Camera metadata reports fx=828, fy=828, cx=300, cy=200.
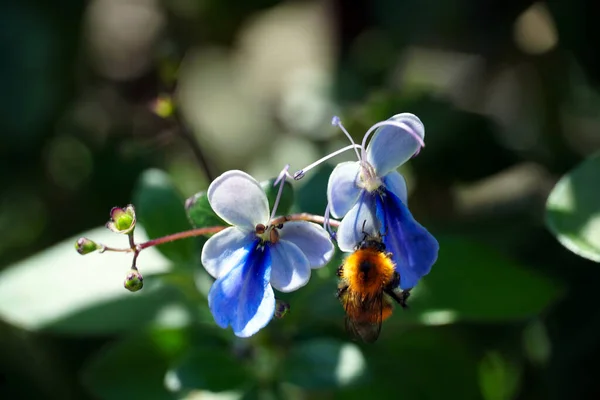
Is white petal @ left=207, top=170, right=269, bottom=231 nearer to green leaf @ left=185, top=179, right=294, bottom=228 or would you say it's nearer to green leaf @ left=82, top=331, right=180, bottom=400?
green leaf @ left=185, top=179, right=294, bottom=228

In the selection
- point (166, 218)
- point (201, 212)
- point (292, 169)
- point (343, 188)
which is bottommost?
point (292, 169)

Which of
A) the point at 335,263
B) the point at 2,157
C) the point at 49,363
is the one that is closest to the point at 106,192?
the point at 2,157

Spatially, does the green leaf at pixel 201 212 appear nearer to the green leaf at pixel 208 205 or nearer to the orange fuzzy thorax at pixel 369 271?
the green leaf at pixel 208 205

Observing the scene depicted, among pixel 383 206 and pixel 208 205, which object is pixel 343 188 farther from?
pixel 208 205

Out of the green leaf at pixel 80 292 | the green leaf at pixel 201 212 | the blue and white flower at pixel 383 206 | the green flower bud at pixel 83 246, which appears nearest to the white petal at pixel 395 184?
the blue and white flower at pixel 383 206

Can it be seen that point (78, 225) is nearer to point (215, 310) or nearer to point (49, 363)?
point (49, 363)

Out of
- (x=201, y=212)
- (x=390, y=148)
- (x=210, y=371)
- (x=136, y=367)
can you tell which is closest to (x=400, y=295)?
(x=390, y=148)
